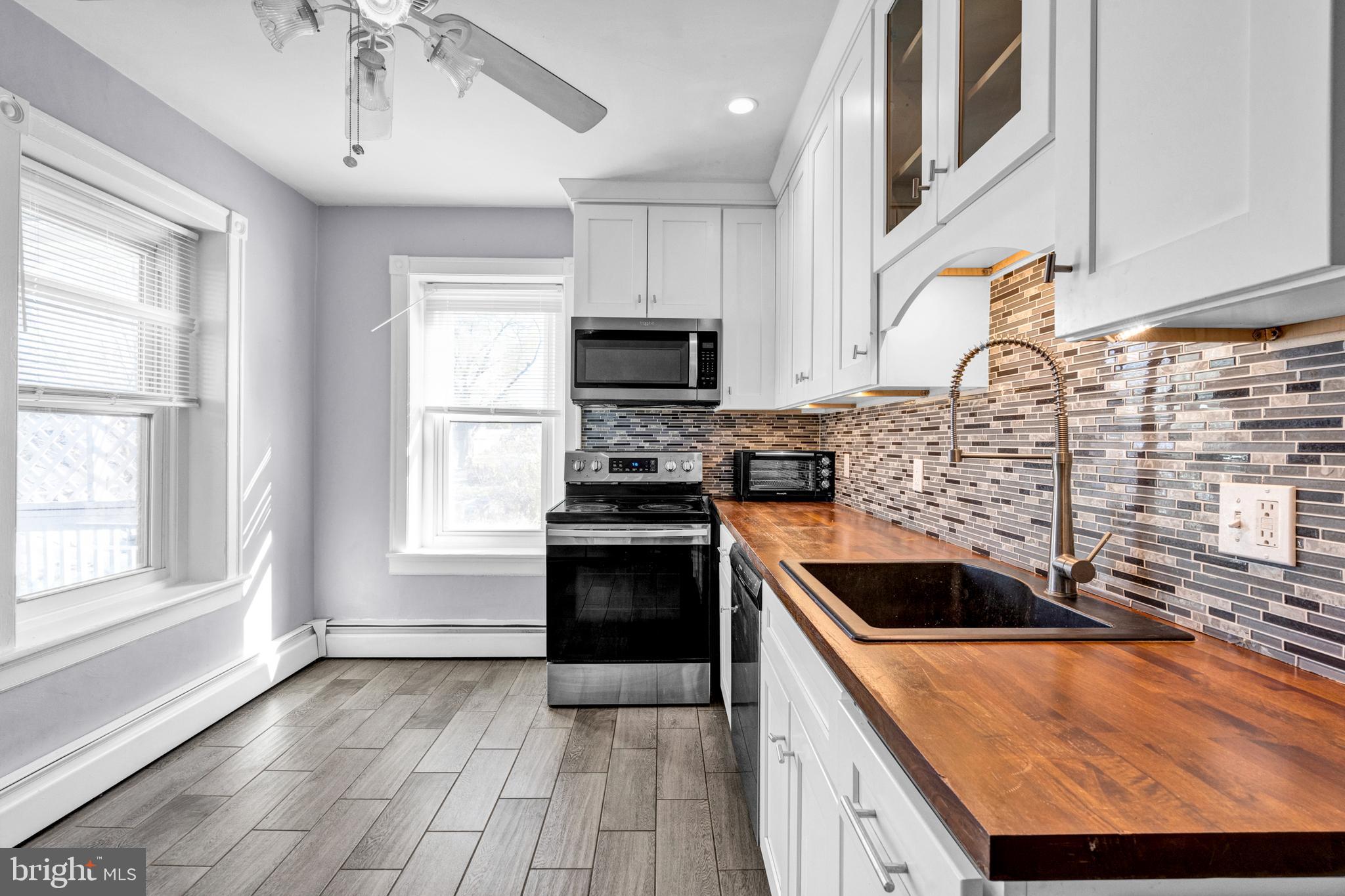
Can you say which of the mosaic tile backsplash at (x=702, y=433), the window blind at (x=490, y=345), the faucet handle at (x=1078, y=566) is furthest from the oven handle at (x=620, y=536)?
the faucet handle at (x=1078, y=566)

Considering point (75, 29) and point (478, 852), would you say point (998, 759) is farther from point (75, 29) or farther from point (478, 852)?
point (75, 29)

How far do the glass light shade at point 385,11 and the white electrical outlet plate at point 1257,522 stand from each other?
1779 millimetres

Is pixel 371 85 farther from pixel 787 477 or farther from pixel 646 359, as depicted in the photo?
pixel 787 477

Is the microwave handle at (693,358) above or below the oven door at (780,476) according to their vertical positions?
above

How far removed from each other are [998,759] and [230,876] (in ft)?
6.74

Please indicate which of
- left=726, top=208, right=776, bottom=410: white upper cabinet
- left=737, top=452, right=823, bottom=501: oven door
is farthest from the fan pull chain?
left=737, top=452, right=823, bottom=501: oven door

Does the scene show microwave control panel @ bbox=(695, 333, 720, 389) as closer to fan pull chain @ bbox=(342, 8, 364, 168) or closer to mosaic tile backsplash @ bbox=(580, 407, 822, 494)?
mosaic tile backsplash @ bbox=(580, 407, 822, 494)

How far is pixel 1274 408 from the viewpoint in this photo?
90 cm

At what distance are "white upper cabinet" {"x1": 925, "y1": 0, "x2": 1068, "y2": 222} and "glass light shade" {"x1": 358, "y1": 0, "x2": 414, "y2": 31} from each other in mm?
1119

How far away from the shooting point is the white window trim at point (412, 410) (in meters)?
3.60

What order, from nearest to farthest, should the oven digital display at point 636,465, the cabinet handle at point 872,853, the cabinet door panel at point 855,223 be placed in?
1. the cabinet handle at point 872,853
2. the cabinet door panel at point 855,223
3. the oven digital display at point 636,465

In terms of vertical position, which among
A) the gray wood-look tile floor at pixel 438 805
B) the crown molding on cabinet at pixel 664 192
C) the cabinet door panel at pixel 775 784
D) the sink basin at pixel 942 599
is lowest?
the gray wood-look tile floor at pixel 438 805

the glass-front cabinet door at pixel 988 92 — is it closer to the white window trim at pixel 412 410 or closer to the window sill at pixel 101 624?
the white window trim at pixel 412 410

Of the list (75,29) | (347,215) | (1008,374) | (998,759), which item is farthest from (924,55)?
(347,215)
